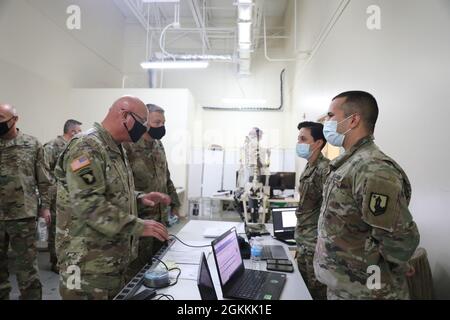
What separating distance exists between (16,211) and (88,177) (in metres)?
1.40

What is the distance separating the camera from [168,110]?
18.7ft

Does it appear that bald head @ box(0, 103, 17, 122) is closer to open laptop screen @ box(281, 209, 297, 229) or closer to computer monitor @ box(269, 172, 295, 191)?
open laptop screen @ box(281, 209, 297, 229)

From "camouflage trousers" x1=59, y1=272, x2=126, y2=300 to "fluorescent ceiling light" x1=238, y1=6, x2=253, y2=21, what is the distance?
14.0 ft

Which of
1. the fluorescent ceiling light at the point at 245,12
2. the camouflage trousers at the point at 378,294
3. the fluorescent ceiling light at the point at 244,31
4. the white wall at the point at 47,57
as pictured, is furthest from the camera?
the fluorescent ceiling light at the point at 244,31

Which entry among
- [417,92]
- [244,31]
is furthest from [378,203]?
[244,31]

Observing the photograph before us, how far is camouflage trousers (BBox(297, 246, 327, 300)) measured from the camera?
1.91 metres

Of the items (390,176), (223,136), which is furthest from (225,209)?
(390,176)

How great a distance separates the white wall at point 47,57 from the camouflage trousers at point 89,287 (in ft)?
10.3

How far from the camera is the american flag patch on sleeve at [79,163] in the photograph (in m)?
1.34

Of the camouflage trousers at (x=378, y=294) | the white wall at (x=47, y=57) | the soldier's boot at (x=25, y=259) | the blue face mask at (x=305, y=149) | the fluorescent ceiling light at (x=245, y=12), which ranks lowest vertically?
the soldier's boot at (x=25, y=259)

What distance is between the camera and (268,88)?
7598 mm

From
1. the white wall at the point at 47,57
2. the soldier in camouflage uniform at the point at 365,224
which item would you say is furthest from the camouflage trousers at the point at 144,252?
the white wall at the point at 47,57

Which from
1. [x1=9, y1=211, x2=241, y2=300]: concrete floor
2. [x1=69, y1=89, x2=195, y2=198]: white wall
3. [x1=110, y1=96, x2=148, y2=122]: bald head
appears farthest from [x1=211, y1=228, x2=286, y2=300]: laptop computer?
[x1=69, y1=89, x2=195, y2=198]: white wall

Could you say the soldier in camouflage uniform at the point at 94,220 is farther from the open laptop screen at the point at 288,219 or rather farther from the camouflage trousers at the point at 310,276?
the open laptop screen at the point at 288,219
